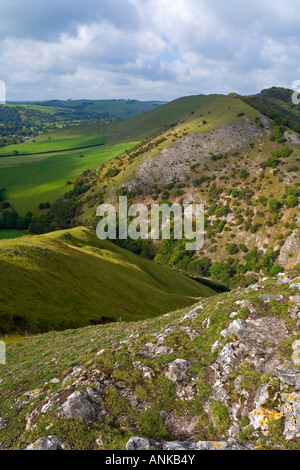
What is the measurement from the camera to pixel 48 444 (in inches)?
473

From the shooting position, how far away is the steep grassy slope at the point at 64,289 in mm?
38906

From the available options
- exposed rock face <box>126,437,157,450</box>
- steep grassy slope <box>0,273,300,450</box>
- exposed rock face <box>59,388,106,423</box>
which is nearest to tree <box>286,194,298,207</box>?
steep grassy slope <box>0,273,300,450</box>

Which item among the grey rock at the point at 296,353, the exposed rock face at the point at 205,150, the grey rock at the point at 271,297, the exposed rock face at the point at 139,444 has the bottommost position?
the exposed rock face at the point at 139,444

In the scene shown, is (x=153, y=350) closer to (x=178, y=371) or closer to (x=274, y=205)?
(x=178, y=371)

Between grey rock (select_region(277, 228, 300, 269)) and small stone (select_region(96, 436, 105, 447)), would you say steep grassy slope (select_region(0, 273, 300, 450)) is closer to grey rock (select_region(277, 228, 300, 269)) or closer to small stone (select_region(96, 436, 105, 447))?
small stone (select_region(96, 436, 105, 447))

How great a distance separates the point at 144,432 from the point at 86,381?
4.39 metres

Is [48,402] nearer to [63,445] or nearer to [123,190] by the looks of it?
[63,445]

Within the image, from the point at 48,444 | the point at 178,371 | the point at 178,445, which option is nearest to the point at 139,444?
the point at 178,445

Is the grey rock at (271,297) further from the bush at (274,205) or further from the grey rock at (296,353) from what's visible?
Result: the bush at (274,205)

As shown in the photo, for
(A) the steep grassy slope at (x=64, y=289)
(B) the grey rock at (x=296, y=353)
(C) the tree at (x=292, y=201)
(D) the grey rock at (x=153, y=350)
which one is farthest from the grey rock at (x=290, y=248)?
(D) the grey rock at (x=153, y=350)

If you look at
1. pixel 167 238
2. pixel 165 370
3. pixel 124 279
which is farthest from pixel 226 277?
pixel 165 370

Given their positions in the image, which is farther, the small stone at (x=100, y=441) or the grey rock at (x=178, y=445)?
the small stone at (x=100, y=441)

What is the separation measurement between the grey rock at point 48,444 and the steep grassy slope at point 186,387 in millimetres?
177

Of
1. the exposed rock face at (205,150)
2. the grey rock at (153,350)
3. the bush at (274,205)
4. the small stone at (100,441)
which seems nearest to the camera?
the small stone at (100,441)
